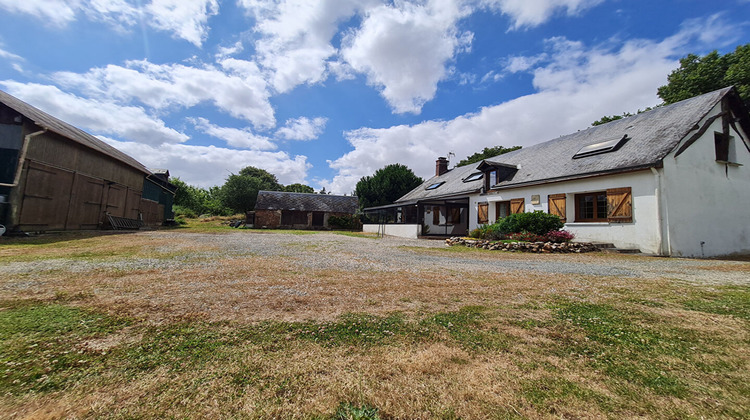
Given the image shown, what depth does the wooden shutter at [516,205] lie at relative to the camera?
14.6 m

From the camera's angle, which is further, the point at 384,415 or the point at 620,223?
the point at 620,223

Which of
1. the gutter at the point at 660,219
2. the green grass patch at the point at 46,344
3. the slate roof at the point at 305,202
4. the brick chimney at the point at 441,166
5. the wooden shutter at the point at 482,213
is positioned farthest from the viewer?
the slate roof at the point at 305,202

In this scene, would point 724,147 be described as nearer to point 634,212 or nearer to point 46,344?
point 634,212

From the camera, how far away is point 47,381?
161 cm

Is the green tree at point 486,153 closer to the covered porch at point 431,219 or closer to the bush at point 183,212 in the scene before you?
the covered porch at point 431,219

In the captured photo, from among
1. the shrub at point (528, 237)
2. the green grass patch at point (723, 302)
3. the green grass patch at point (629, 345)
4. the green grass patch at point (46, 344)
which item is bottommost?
the green grass patch at point (46, 344)

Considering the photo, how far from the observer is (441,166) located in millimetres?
26547

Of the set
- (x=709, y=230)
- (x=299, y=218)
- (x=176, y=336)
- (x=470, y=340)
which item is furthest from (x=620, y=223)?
(x=299, y=218)

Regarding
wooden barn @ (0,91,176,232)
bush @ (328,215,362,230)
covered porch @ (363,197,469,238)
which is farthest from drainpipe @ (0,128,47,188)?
bush @ (328,215,362,230)

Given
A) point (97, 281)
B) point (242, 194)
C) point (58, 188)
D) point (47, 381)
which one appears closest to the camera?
point (47, 381)

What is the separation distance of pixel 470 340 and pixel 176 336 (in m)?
2.40

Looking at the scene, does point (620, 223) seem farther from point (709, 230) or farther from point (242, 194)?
point (242, 194)

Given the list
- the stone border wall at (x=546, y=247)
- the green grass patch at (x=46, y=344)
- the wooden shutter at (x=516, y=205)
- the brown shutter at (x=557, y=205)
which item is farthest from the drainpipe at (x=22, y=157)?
the brown shutter at (x=557, y=205)

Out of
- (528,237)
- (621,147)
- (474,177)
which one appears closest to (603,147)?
(621,147)
